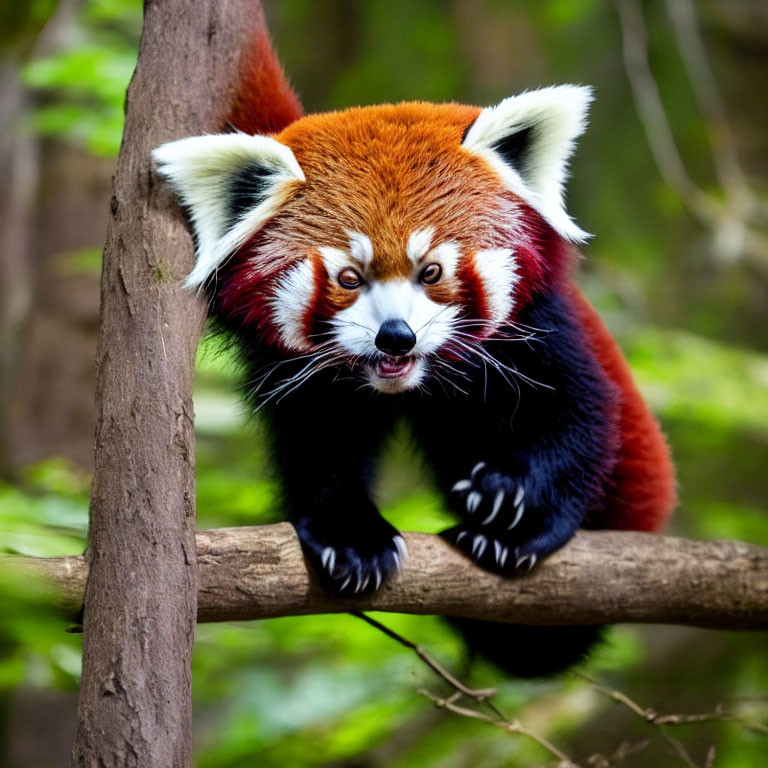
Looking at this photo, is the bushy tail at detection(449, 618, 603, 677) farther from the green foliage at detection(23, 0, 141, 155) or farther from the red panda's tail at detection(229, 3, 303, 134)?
the green foliage at detection(23, 0, 141, 155)

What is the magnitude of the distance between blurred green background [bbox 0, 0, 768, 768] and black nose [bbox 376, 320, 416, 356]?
44cm

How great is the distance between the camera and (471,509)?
6.57 feet

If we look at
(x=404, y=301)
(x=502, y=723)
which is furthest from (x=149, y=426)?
(x=502, y=723)

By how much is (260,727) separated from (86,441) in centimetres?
137

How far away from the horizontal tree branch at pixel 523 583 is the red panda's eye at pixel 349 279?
520 mm

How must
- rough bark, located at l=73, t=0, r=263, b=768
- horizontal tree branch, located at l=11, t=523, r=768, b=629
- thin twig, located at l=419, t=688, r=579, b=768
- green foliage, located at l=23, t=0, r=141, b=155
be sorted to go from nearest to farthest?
1. rough bark, located at l=73, t=0, r=263, b=768
2. horizontal tree branch, located at l=11, t=523, r=768, b=629
3. thin twig, located at l=419, t=688, r=579, b=768
4. green foliage, located at l=23, t=0, r=141, b=155

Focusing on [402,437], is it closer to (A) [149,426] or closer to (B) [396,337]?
(B) [396,337]

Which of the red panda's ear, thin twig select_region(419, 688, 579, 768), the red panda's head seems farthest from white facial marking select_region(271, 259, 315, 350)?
thin twig select_region(419, 688, 579, 768)

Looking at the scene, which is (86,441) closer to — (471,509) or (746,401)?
(471,509)

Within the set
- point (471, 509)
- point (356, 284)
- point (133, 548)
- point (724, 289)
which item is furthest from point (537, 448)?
point (724, 289)

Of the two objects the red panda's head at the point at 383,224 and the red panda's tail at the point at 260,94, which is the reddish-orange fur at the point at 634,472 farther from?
the red panda's tail at the point at 260,94

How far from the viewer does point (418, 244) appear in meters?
1.60

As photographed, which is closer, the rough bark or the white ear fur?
the rough bark

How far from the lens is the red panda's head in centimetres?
161
